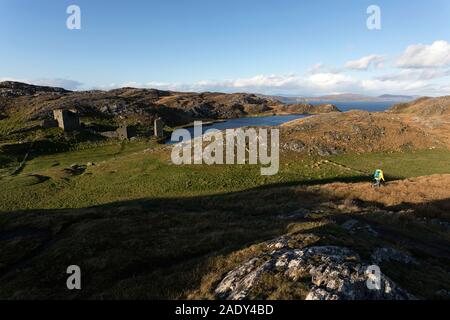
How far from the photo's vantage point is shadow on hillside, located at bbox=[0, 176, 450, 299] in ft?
51.0

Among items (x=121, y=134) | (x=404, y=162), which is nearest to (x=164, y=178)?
(x=404, y=162)

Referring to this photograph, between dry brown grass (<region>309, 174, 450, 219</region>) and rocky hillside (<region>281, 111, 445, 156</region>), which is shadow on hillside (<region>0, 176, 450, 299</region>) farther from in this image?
rocky hillside (<region>281, 111, 445, 156</region>)

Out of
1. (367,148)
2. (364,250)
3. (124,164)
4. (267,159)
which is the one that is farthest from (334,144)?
(364,250)

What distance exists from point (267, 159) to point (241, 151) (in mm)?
5742

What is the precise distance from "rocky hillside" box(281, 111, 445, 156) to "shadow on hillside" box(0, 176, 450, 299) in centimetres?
3632

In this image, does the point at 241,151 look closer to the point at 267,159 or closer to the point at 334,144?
the point at 267,159

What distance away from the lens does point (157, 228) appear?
2634cm

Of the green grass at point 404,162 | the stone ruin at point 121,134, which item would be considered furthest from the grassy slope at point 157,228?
the stone ruin at point 121,134

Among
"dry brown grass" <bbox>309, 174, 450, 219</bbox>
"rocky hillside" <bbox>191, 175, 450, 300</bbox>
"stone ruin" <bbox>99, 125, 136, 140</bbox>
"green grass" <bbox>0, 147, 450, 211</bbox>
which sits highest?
"stone ruin" <bbox>99, 125, 136, 140</bbox>

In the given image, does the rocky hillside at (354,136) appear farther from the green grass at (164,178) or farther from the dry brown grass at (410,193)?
the dry brown grass at (410,193)

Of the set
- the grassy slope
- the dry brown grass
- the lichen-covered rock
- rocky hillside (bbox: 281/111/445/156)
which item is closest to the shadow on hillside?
the grassy slope

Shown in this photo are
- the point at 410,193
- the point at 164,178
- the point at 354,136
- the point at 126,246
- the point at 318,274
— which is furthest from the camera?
the point at 354,136

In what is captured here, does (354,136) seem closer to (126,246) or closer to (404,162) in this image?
(404,162)

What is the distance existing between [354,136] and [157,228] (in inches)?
2448
